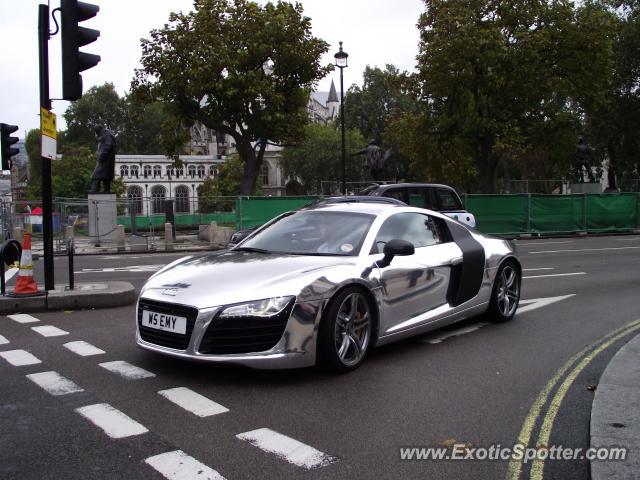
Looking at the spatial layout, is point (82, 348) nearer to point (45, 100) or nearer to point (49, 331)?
point (49, 331)

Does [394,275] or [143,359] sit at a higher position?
[394,275]

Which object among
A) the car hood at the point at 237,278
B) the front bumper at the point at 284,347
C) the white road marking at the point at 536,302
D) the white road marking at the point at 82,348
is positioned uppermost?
the car hood at the point at 237,278

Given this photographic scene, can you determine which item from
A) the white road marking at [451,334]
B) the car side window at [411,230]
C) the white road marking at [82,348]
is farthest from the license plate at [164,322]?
the white road marking at [451,334]

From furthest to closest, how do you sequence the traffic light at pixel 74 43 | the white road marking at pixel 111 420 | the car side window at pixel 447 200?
the car side window at pixel 447 200
the traffic light at pixel 74 43
the white road marking at pixel 111 420

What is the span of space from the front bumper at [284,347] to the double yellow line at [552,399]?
1.65 meters

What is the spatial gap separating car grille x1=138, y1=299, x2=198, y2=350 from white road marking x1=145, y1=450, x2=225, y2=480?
125 cm

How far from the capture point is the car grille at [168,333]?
181 inches

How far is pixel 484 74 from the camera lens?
98.3ft

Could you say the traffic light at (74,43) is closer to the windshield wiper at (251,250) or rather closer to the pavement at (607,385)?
the pavement at (607,385)

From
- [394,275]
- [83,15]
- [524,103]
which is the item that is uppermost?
[524,103]

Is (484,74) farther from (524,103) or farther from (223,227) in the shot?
(223,227)

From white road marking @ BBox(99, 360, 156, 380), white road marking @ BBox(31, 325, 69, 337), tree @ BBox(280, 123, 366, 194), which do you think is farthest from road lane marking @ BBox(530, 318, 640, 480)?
→ tree @ BBox(280, 123, 366, 194)

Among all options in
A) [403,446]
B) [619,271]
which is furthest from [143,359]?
[619,271]

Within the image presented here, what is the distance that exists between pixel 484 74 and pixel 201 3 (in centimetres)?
1470
